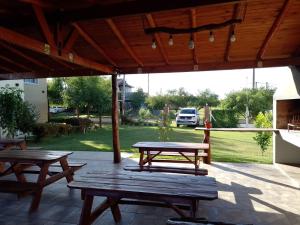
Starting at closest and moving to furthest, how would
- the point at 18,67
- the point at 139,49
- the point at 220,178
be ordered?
the point at 220,178 < the point at 139,49 < the point at 18,67

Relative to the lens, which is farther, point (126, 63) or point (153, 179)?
point (126, 63)

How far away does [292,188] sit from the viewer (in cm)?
503

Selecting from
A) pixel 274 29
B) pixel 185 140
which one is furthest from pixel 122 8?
pixel 185 140

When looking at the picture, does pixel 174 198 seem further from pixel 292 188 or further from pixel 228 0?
pixel 292 188

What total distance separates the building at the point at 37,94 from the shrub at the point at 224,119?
39.9 feet

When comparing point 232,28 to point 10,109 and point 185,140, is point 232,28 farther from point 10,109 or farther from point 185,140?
point 10,109

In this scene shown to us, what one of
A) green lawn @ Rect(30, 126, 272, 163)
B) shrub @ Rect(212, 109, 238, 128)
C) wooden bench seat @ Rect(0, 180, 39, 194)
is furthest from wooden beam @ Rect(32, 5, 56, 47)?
shrub @ Rect(212, 109, 238, 128)

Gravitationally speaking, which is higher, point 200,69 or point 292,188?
point 200,69

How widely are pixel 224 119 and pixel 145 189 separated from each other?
18544 millimetres

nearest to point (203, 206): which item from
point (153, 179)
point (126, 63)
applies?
point (153, 179)

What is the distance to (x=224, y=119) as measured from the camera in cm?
2047

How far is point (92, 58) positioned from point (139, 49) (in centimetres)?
137

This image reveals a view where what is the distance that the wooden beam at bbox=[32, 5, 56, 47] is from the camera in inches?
160

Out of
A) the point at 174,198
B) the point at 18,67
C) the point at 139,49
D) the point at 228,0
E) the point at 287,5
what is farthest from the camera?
the point at 18,67
